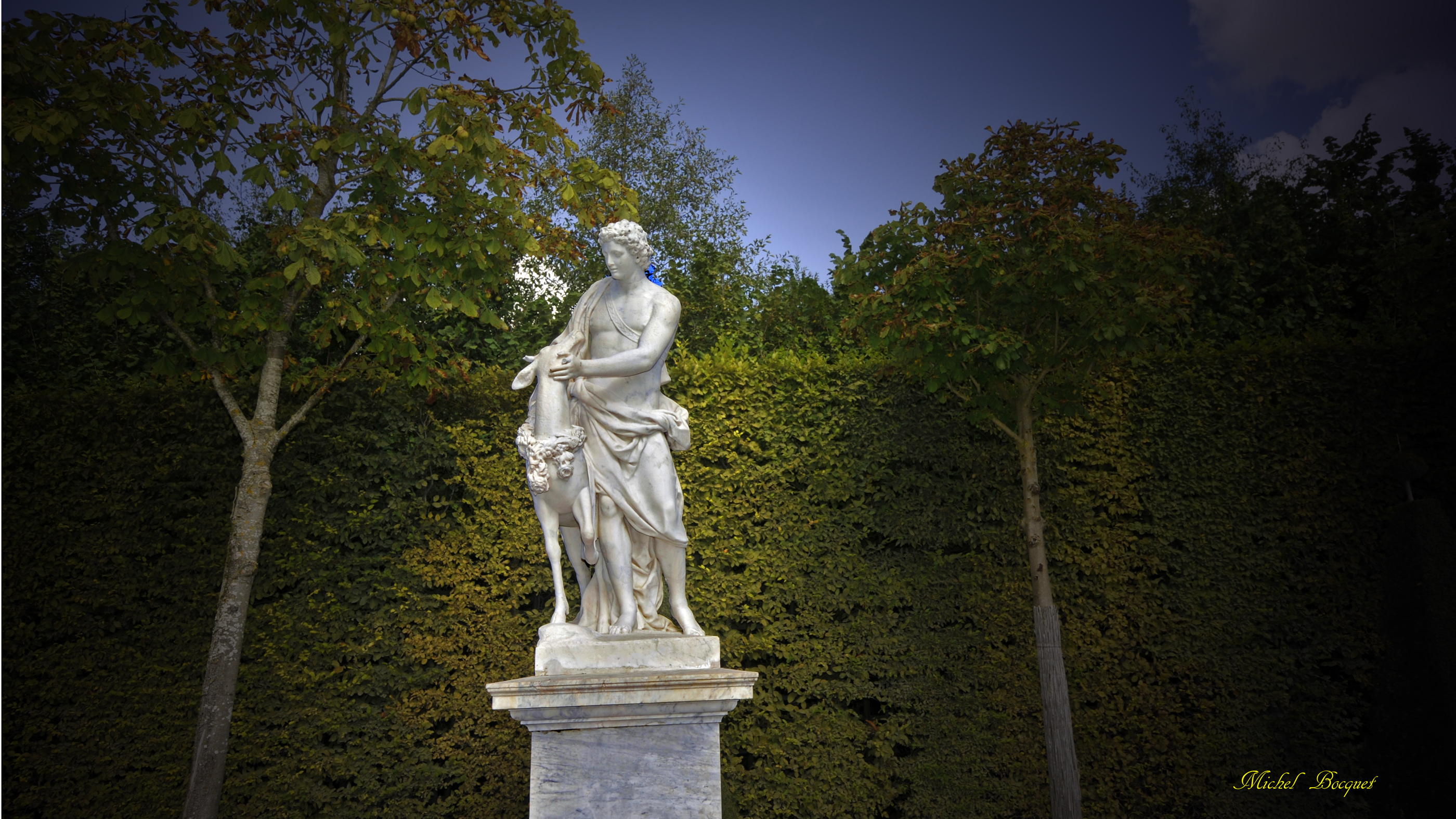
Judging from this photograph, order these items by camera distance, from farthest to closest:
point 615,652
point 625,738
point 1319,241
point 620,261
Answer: point 1319,241
point 620,261
point 615,652
point 625,738

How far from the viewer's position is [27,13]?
5270 mm

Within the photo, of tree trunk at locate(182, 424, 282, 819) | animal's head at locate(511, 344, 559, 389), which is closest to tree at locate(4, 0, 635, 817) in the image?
tree trunk at locate(182, 424, 282, 819)

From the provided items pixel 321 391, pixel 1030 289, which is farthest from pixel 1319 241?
pixel 321 391

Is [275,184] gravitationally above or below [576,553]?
above

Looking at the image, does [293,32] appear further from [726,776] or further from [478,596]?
[726,776]

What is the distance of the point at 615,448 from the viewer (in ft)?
13.5

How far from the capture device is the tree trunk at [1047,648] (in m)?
5.94

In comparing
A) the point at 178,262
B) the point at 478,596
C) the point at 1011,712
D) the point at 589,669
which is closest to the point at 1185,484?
the point at 1011,712

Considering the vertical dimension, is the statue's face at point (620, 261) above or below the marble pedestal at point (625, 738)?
above

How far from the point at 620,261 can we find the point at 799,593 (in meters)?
3.39

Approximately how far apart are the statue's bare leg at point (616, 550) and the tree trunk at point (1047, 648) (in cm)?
337
